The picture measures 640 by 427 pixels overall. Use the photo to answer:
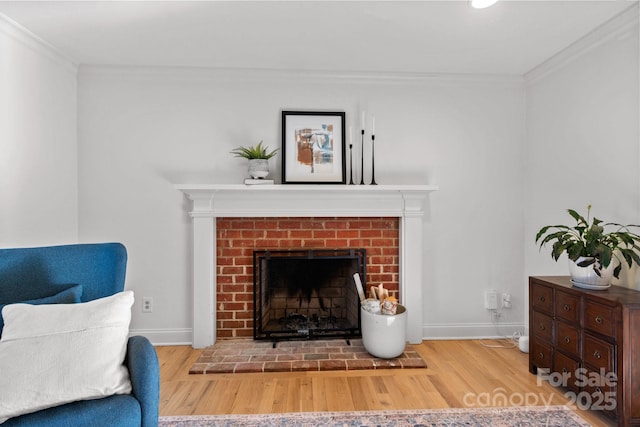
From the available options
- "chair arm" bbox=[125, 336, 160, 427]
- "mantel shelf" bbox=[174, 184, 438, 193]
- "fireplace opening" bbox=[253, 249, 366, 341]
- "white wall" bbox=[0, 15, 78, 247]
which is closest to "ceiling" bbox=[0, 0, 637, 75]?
"white wall" bbox=[0, 15, 78, 247]

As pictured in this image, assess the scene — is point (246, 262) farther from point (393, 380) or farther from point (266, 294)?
point (393, 380)

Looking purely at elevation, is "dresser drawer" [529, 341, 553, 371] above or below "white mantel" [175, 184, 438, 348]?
below

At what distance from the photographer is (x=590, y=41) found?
2.48 m

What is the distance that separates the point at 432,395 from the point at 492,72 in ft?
8.52

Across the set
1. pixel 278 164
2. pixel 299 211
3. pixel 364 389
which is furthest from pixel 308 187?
pixel 364 389

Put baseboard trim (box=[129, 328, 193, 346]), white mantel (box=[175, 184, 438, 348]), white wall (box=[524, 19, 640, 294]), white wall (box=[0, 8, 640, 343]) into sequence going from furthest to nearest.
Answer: baseboard trim (box=[129, 328, 193, 346])
white mantel (box=[175, 184, 438, 348])
white wall (box=[0, 8, 640, 343])
white wall (box=[524, 19, 640, 294])

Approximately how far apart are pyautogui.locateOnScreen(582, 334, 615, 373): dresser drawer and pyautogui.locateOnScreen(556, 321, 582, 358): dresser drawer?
6 centimetres

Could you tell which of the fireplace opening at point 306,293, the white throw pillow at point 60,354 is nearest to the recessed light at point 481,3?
the fireplace opening at point 306,293

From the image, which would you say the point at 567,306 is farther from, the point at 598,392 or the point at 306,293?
the point at 306,293

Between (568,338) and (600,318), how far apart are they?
291 mm

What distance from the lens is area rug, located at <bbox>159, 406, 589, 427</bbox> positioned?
192 centimetres

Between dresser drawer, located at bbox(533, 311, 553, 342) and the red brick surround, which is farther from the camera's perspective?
the red brick surround

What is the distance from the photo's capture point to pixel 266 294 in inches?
123

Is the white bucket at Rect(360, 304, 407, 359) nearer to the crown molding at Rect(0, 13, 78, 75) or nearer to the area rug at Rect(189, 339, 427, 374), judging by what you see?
the area rug at Rect(189, 339, 427, 374)
